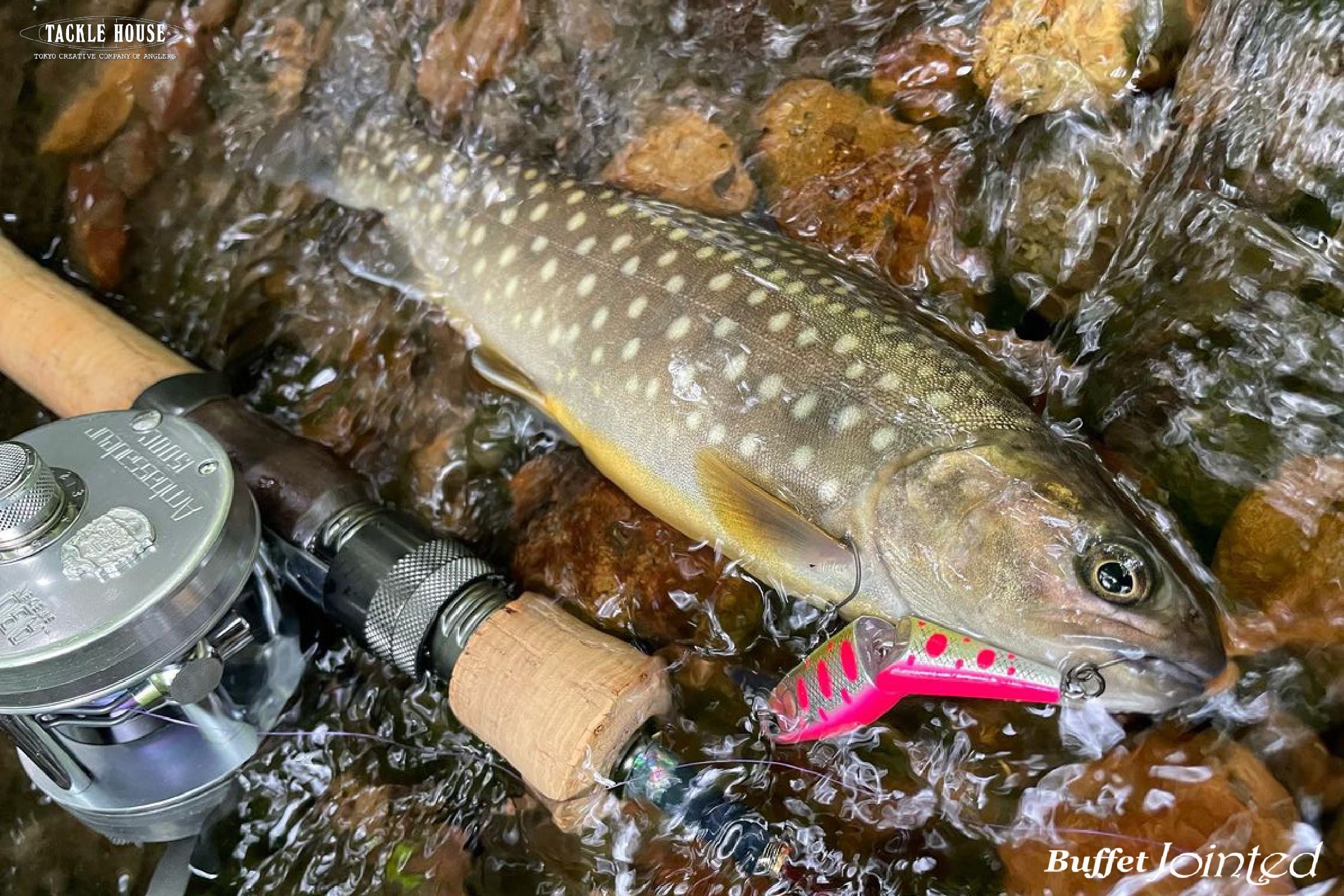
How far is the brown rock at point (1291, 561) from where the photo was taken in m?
1.29

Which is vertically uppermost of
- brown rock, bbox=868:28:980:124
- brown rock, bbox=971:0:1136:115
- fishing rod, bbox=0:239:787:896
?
brown rock, bbox=971:0:1136:115

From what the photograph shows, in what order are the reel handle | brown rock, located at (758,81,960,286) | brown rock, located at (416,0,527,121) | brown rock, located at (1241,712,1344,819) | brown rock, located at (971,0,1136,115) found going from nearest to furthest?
brown rock, located at (1241,712,1344,819) < the reel handle < brown rock, located at (971,0,1136,115) < brown rock, located at (758,81,960,286) < brown rock, located at (416,0,527,121)

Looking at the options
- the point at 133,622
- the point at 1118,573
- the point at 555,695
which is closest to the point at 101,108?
the point at 133,622

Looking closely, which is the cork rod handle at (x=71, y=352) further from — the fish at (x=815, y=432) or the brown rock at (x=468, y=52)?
the brown rock at (x=468, y=52)

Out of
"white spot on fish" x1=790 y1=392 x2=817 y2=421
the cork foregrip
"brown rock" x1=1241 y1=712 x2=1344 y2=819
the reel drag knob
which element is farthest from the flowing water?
the reel drag knob

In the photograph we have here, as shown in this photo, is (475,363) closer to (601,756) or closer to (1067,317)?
(601,756)

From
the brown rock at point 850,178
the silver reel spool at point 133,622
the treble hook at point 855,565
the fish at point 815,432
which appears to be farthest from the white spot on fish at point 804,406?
the silver reel spool at point 133,622

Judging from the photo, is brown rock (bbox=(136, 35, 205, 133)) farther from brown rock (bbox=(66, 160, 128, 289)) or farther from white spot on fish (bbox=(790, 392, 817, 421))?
white spot on fish (bbox=(790, 392, 817, 421))

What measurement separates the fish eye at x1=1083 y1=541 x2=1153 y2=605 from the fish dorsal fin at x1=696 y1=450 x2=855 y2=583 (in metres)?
0.37

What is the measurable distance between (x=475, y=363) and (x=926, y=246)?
40.7 inches

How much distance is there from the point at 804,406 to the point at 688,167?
2.85 feet

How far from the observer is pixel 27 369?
2.01 metres

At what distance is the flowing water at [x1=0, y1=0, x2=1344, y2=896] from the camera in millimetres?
1363

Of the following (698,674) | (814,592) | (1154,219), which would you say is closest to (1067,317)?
(1154,219)
